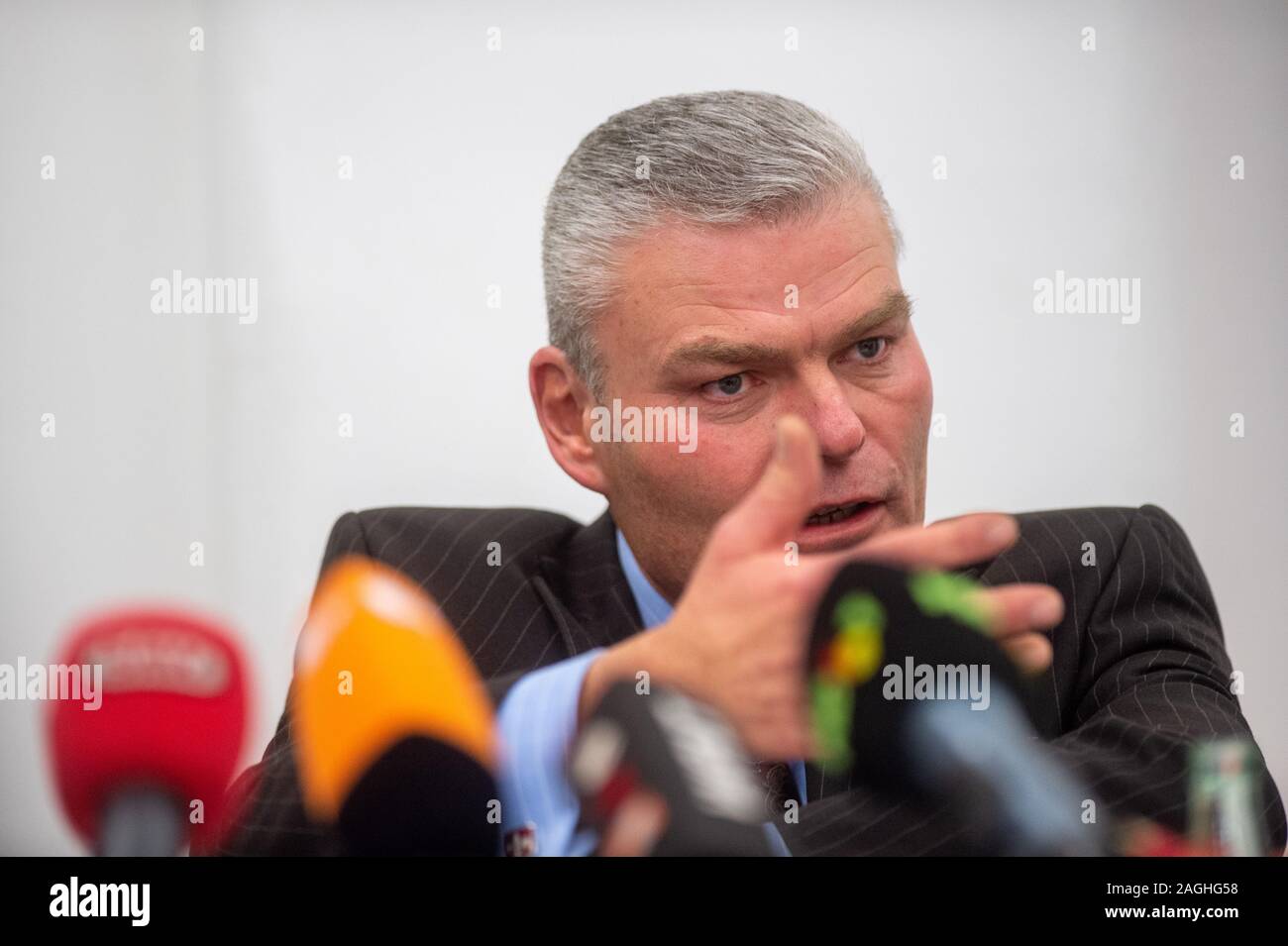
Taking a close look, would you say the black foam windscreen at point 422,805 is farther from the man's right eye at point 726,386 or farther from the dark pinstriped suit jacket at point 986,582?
the man's right eye at point 726,386

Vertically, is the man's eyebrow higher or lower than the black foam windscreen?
higher

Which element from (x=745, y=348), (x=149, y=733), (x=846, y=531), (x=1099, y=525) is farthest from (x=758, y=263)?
(x=149, y=733)

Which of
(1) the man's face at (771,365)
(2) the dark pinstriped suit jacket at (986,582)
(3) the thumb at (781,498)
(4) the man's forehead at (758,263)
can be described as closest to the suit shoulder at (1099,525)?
(2) the dark pinstriped suit jacket at (986,582)

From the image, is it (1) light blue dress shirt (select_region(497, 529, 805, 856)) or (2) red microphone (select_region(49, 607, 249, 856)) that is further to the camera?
(2) red microphone (select_region(49, 607, 249, 856))

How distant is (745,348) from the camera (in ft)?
4.73

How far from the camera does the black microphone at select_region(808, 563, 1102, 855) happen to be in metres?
1.12

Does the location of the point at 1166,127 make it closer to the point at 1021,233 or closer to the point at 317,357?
the point at 1021,233

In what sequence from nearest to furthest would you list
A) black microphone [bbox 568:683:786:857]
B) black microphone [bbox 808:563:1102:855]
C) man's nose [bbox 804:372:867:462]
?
1. black microphone [bbox 568:683:786:857]
2. black microphone [bbox 808:563:1102:855]
3. man's nose [bbox 804:372:867:462]

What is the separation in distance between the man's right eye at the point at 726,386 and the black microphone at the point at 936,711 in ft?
1.18

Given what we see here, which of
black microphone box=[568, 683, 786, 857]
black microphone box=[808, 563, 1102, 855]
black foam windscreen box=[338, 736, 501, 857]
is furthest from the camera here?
black foam windscreen box=[338, 736, 501, 857]

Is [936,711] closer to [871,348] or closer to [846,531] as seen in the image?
[846,531]

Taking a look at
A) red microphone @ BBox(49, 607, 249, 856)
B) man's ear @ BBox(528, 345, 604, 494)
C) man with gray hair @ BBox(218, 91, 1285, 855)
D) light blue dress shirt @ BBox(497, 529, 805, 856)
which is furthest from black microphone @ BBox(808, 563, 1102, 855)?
red microphone @ BBox(49, 607, 249, 856)

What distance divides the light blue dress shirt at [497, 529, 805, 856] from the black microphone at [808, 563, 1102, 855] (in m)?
0.14

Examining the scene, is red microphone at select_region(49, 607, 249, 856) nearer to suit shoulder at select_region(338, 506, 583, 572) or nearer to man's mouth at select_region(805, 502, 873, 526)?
suit shoulder at select_region(338, 506, 583, 572)
